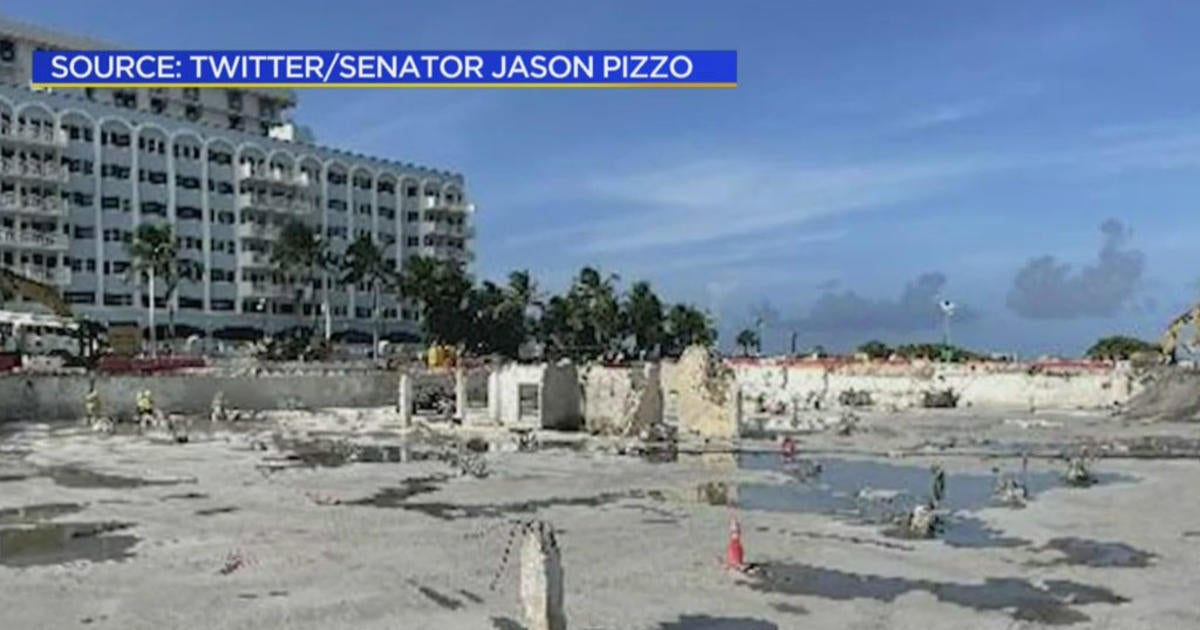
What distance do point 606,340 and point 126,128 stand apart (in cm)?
5587

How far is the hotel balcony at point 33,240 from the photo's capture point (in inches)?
4173

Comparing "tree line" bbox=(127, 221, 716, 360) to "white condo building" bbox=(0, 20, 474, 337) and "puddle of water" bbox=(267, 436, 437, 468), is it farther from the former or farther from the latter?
"puddle of water" bbox=(267, 436, 437, 468)

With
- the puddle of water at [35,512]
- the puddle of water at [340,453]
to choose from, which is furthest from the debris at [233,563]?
the puddle of water at [340,453]

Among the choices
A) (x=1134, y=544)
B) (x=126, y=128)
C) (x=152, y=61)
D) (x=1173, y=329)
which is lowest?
(x=1134, y=544)

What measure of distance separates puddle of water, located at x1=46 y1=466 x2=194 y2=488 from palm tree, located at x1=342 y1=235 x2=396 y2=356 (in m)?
87.9

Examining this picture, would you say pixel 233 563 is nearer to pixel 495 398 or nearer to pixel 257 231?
pixel 495 398

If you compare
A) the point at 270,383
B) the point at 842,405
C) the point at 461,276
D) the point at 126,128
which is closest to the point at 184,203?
the point at 126,128

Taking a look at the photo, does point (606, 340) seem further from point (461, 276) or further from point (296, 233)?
point (296, 233)

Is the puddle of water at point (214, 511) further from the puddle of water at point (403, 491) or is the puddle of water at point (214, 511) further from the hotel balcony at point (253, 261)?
the hotel balcony at point (253, 261)

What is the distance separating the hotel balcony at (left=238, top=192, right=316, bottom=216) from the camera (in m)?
127

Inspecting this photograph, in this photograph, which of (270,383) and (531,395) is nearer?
(531,395)

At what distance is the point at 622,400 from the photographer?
5600 cm

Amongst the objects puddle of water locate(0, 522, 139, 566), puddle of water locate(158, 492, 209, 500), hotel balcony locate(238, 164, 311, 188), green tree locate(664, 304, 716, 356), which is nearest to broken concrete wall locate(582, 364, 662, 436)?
puddle of water locate(158, 492, 209, 500)

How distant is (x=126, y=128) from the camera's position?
384ft
